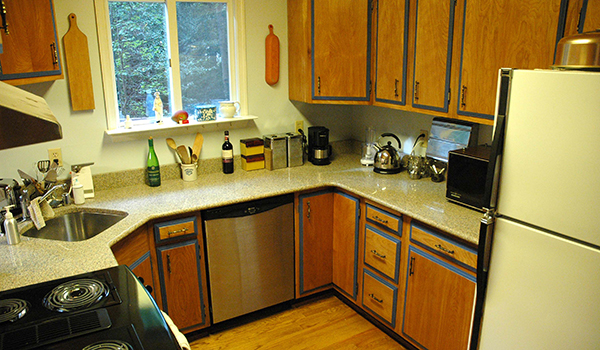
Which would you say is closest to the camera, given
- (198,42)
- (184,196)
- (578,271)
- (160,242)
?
(578,271)

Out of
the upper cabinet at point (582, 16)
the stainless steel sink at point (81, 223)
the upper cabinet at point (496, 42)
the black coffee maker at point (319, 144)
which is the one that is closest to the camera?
the upper cabinet at point (582, 16)

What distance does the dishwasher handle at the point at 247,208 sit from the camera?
2.73m

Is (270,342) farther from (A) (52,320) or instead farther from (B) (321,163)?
(A) (52,320)

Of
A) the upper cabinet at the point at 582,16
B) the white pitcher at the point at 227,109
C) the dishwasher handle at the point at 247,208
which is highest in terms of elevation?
the upper cabinet at the point at 582,16

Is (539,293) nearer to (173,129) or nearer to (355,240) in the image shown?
(355,240)

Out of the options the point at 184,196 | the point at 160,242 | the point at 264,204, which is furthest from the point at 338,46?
the point at 160,242

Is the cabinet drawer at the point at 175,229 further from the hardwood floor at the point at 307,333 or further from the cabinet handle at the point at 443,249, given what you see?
the cabinet handle at the point at 443,249

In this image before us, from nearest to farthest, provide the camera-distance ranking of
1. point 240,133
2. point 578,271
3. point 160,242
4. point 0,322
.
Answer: point 0,322, point 578,271, point 160,242, point 240,133

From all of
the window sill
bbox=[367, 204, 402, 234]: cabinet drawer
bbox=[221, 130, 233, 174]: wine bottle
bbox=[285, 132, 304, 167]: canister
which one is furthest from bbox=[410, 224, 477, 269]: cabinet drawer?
the window sill

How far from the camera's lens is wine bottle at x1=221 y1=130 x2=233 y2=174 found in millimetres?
3221

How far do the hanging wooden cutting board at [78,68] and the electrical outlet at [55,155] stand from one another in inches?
10.4

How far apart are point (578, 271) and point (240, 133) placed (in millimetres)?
2330

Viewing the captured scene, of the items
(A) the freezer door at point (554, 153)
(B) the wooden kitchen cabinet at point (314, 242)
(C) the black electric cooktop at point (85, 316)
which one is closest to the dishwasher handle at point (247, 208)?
(B) the wooden kitchen cabinet at point (314, 242)

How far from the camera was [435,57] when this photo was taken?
8.74 feet
